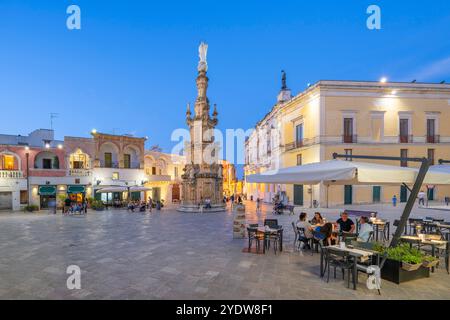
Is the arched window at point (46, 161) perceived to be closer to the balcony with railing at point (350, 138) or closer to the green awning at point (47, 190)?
the green awning at point (47, 190)

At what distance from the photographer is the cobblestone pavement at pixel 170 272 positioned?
4.78m

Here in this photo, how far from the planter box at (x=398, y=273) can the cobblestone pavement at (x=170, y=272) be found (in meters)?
0.16

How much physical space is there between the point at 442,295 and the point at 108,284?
6870 mm

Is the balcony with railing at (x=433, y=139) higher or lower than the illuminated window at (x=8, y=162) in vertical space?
higher

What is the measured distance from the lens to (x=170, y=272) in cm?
590

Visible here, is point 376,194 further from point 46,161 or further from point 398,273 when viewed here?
point 46,161

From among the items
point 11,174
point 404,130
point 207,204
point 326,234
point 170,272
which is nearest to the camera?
point 170,272

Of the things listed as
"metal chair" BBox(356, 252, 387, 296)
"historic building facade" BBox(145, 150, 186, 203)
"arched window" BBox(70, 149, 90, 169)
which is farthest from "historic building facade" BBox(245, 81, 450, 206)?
"arched window" BBox(70, 149, 90, 169)

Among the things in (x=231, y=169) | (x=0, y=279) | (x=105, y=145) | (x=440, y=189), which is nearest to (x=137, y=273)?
(x=0, y=279)

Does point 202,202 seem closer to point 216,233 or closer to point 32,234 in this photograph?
point 216,233

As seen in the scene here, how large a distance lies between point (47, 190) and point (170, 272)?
24.0 meters

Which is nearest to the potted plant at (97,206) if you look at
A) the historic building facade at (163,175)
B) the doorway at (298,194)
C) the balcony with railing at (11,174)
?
the historic building facade at (163,175)

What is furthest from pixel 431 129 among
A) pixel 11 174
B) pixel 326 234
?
pixel 11 174

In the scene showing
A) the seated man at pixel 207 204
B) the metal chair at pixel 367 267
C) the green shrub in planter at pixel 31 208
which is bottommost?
the green shrub in planter at pixel 31 208
